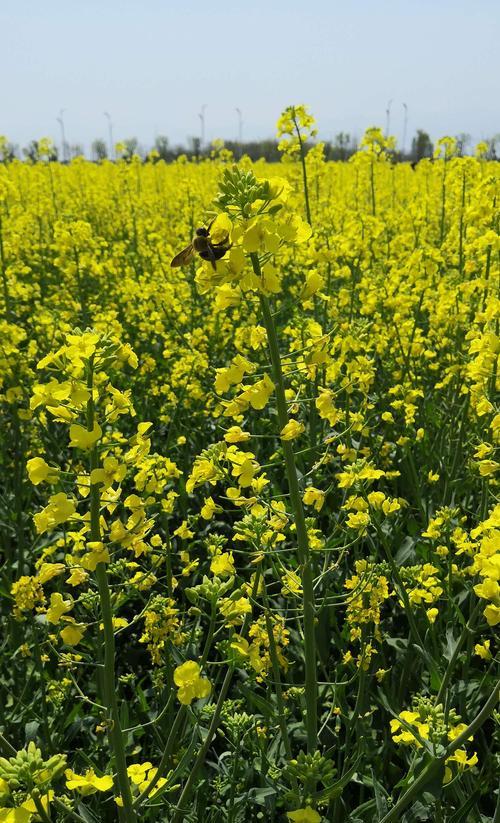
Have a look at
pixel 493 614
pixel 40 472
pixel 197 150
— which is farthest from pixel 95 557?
pixel 197 150

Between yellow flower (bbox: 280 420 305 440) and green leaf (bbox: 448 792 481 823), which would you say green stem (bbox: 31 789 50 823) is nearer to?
yellow flower (bbox: 280 420 305 440)

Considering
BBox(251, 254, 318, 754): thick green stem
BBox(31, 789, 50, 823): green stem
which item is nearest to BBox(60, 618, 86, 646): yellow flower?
BBox(31, 789, 50, 823): green stem

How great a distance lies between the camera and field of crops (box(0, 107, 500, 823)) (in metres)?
1.65

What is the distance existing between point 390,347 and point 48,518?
3.68 meters

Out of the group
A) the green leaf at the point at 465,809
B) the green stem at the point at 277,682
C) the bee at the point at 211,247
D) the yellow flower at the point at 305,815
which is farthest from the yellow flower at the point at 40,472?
the green leaf at the point at 465,809

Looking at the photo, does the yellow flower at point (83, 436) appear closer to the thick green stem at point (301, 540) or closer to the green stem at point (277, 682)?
the thick green stem at point (301, 540)

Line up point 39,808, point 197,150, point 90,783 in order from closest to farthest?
point 39,808 → point 90,783 → point 197,150

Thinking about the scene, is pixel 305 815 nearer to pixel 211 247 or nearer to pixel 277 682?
pixel 277 682

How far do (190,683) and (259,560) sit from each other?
34 cm

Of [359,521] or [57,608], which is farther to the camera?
[359,521]

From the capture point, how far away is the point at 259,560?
176cm

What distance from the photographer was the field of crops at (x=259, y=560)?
5.41ft

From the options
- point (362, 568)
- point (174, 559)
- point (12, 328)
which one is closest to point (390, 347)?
point (174, 559)

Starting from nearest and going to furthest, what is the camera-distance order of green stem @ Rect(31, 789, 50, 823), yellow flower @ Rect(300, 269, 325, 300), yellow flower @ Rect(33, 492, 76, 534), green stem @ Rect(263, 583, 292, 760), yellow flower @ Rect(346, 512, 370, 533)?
1. green stem @ Rect(31, 789, 50, 823)
2. yellow flower @ Rect(33, 492, 76, 534)
3. yellow flower @ Rect(300, 269, 325, 300)
4. green stem @ Rect(263, 583, 292, 760)
5. yellow flower @ Rect(346, 512, 370, 533)
